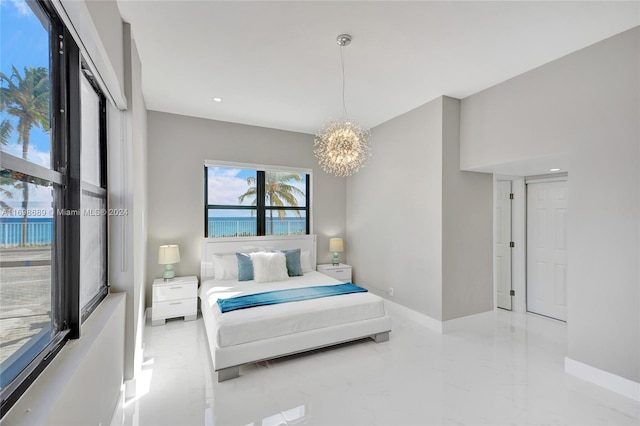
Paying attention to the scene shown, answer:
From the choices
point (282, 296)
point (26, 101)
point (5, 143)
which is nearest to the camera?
point (5, 143)

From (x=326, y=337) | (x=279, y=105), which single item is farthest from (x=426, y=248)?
(x=279, y=105)

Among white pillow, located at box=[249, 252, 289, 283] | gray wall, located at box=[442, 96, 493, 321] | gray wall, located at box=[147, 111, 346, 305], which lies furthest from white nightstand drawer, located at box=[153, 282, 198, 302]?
gray wall, located at box=[442, 96, 493, 321]

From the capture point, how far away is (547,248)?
4168 mm

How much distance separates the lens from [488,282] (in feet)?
13.3

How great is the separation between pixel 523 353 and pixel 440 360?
95cm

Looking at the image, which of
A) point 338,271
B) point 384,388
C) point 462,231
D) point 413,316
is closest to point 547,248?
point 462,231

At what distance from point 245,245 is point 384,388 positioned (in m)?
2.96

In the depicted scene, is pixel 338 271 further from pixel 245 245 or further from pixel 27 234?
pixel 27 234

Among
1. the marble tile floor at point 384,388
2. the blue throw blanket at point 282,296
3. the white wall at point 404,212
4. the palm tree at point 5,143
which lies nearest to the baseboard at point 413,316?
the white wall at point 404,212

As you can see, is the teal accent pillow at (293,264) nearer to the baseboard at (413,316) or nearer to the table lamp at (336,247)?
the table lamp at (336,247)

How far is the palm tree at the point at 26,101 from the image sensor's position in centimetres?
97

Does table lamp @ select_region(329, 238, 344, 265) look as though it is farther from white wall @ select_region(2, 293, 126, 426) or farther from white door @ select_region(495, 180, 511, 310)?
white wall @ select_region(2, 293, 126, 426)

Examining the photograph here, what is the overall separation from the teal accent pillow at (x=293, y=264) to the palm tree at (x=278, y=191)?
0.74 m

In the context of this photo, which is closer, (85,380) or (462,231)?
(85,380)
